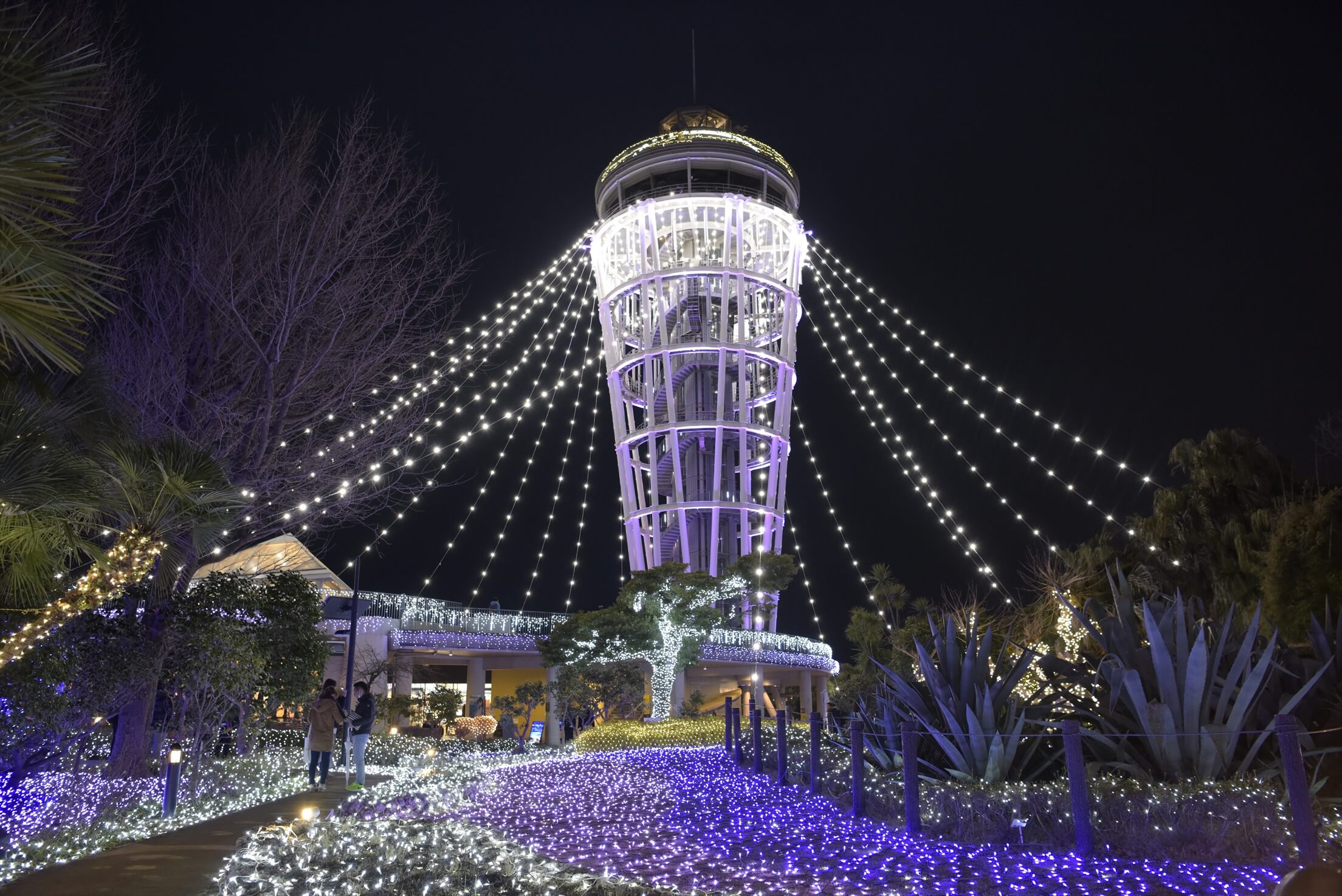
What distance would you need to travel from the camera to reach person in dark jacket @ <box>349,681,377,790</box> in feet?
37.3

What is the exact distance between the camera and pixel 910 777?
653cm

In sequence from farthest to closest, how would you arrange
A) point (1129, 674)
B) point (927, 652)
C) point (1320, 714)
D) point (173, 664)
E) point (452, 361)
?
point (452, 361), point (173, 664), point (927, 652), point (1320, 714), point (1129, 674)

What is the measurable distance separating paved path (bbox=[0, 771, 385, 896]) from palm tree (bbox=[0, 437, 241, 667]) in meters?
1.61

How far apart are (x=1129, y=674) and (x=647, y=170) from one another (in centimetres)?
3162

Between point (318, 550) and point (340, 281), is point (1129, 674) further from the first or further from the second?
point (318, 550)

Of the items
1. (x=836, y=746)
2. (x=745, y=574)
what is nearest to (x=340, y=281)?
(x=836, y=746)

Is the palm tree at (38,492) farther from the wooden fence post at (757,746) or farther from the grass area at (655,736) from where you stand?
the grass area at (655,736)

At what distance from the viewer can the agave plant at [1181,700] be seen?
18.8 ft

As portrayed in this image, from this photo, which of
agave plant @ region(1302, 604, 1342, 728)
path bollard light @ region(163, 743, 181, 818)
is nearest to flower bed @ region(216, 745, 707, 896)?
path bollard light @ region(163, 743, 181, 818)

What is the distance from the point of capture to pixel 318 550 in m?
15.4

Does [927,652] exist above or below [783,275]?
below

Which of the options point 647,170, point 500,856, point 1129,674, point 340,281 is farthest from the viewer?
point 647,170

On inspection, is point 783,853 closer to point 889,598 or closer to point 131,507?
point 131,507

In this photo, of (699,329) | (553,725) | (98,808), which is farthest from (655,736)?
(699,329)
